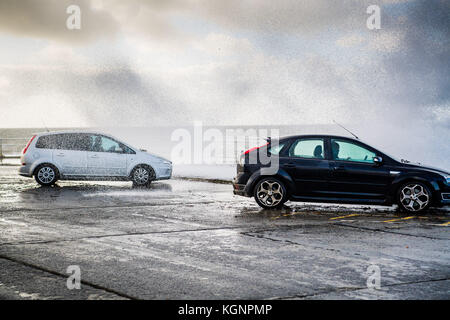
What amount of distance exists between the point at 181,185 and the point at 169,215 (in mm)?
6675

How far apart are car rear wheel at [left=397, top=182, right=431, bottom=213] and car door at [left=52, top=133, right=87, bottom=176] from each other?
942cm

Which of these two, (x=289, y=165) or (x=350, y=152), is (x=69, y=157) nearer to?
(x=289, y=165)

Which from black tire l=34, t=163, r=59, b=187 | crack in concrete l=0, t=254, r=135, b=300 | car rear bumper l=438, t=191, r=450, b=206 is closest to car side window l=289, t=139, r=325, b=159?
car rear bumper l=438, t=191, r=450, b=206

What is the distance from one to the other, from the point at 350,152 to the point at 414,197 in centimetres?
153

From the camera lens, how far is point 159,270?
20.7 ft

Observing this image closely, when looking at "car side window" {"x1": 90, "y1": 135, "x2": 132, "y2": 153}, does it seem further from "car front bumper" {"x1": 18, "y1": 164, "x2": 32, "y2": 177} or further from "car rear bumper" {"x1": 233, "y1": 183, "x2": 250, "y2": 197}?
"car rear bumper" {"x1": 233, "y1": 183, "x2": 250, "y2": 197}

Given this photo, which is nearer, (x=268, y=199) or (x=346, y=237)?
(x=346, y=237)

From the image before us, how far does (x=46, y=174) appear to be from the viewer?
17.1 meters

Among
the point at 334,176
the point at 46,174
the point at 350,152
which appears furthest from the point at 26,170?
the point at 350,152

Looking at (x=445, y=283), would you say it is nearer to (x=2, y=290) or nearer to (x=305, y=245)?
(x=305, y=245)

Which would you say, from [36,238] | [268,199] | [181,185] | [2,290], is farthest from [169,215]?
[181,185]

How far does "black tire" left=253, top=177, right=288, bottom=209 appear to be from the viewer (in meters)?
12.1
